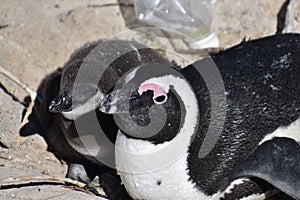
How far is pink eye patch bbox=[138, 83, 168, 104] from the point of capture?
7.93ft

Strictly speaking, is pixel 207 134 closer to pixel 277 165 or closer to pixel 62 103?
pixel 277 165

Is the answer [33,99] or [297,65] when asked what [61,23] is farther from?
[297,65]

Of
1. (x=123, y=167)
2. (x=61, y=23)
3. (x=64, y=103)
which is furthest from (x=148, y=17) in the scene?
(x=123, y=167)

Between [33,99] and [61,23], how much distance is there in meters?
0.60

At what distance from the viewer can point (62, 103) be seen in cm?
277

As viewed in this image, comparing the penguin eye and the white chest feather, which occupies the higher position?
the penguin eye

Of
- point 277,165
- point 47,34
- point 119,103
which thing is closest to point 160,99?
point 119,103

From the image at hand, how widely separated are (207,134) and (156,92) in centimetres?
24

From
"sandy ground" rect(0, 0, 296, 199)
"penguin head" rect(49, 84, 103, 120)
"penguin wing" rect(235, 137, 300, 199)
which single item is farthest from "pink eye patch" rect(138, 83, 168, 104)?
"sandy ground" rect(0, 0, 296, 199)

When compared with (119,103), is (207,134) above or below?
below

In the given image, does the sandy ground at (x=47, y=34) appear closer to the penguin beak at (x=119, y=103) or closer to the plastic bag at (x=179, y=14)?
the plastic bag at (x=179, y=14)

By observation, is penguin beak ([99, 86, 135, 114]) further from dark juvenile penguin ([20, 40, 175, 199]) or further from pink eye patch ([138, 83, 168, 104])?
dark juvenile penguin ([20, 40, 175, 199])

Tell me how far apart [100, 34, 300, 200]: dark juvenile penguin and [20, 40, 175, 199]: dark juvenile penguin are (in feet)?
1.05

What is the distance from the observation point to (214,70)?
8.63ft
